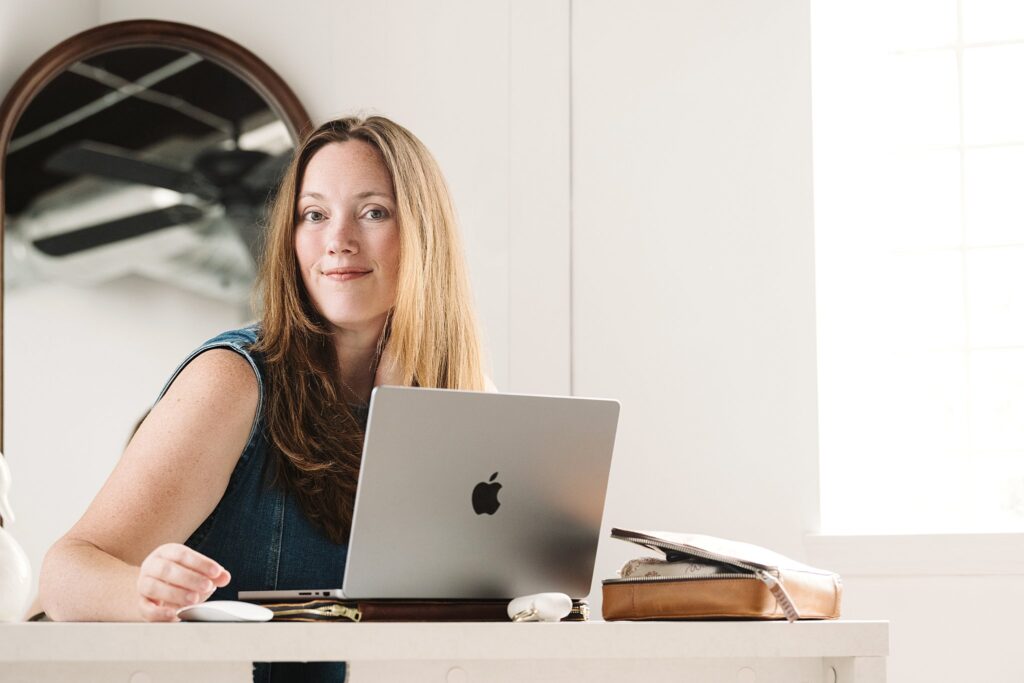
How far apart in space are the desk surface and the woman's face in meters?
0.77

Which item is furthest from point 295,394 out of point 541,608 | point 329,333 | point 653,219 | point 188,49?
point 188,49

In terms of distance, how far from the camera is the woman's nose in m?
1.68

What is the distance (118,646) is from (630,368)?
169cm

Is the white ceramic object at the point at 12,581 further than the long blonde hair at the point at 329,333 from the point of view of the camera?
No

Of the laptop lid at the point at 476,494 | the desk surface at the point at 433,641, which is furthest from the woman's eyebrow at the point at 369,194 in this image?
the desk surface at the point at 433,641

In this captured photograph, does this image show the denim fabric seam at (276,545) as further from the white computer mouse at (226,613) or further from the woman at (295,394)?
the white computer mouse at (226,613)

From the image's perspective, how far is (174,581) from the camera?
989mm

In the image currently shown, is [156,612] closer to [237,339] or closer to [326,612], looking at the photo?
[326,612]

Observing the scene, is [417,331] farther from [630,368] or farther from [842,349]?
[842,349]

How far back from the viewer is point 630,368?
251 centimetres

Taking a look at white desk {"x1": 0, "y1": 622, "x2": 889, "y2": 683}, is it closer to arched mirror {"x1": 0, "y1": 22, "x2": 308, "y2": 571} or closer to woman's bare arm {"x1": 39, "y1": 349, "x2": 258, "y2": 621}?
woman's bare arm {"x1": 39, "y1": 349, "x2": 258, "y2": 621}

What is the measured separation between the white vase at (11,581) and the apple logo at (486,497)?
18.5 inches

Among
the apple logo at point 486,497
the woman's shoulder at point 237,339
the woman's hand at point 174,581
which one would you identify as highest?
the woman's shoulder at point 237,339

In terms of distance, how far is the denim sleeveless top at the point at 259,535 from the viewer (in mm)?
1480
